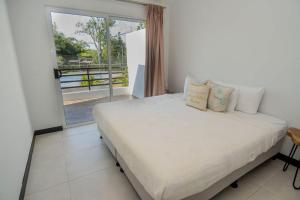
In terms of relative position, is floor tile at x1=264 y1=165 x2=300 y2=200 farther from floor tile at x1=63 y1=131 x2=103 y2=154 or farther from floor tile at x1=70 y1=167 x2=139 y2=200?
floor tile at x1=63 y1=131 x2=103 y2=154

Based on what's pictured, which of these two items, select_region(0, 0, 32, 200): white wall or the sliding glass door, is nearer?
select_region(0, 0, 32, 200): white wall

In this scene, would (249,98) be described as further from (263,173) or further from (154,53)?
(154,53)

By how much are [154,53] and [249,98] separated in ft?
6.96

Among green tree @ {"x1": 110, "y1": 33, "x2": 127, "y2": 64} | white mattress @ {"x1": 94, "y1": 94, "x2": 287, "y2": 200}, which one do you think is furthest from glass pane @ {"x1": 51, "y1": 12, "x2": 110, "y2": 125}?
white mattress @ {"x1": 94, "y1": 94, "x2": 287, "y2": 200}

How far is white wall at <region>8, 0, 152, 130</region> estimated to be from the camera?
2.36 metres

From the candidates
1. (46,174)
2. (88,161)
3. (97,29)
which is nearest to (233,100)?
(88,161)

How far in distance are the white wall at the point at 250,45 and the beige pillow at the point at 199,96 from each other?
57 cm

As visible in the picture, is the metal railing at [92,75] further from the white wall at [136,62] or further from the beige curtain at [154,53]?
the beige curtain at [154,53]

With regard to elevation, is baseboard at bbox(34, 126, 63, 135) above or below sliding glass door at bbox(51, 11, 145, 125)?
below

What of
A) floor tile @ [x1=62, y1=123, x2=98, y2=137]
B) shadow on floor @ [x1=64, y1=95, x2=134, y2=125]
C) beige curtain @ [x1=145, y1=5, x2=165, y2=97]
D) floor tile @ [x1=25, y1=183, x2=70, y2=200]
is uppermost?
beige curtain @ [x1=145, y1=5, x2=165, y2=97]

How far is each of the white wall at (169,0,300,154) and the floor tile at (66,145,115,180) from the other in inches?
88.5

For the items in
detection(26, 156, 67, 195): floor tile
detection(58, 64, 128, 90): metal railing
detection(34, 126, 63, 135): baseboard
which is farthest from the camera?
detection(58, 64, 128, 90): metal railing

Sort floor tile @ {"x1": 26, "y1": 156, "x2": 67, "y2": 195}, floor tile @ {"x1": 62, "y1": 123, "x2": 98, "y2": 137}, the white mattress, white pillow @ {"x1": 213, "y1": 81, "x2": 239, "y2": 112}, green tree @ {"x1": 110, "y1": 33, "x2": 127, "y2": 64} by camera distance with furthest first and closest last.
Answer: green tree @ {"x1": 110, "y1": 33, "x2": 127, "y2": 64} → floor tile @ {"x1": 62, "y1": 123, "x2": 98, "y2": 137} → white pillow @ {"x1": 213, "y1": 81, "x2": 239, "y2": 112} → floor tile @ {"x1": 26, "y1": 156, "x2": 67, "y2": 195} → the white mattress

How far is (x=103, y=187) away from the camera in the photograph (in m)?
1.70
